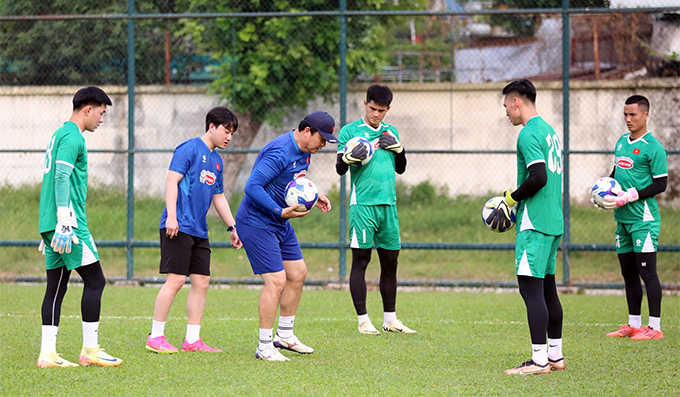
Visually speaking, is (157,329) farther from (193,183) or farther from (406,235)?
(406,235)

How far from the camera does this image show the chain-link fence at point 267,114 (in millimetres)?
10812

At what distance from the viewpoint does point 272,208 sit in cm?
525

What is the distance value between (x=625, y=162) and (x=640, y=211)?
0.48 metres

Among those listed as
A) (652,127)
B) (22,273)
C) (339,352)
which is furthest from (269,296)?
(652,127)

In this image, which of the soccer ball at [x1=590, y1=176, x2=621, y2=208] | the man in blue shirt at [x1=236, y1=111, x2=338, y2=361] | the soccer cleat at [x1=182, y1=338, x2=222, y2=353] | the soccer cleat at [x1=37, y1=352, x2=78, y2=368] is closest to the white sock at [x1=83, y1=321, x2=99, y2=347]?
the soccer cleat at [x1=37, y1=352, x2=78, y2=368]

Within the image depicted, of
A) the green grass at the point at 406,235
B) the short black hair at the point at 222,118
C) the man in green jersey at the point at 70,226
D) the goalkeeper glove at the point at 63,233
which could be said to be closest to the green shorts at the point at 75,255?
the man in green jersey at the point at 70,226

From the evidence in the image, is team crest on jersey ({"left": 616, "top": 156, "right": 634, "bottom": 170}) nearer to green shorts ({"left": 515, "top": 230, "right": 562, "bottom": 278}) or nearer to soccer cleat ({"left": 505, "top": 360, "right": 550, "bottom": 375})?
green shorts ({"left": 515, "top": 230, "right": 562, "bottom": 278})

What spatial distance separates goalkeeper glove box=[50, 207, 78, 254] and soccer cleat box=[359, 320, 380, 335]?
9.34 ft

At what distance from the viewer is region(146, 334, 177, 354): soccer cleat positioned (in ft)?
18.6

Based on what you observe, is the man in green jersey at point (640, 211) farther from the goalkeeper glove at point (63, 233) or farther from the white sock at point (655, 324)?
the goalkeeper glove at point (63, 233)

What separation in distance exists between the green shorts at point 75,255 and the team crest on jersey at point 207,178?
1.03 metres

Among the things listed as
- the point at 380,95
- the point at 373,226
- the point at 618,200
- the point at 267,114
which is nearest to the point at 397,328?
the point at 373,226

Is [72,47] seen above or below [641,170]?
above

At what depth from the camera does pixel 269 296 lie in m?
5.45
